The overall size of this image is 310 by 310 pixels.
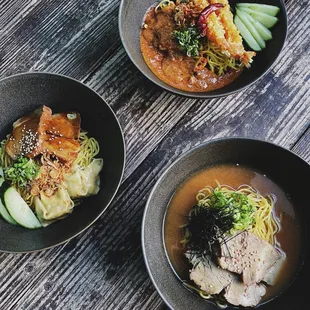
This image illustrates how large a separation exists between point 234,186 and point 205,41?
1.02 metres

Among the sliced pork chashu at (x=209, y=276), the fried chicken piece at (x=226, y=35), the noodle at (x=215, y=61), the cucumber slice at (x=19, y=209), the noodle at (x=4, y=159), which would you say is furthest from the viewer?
the noodle at (x=215, y=61)

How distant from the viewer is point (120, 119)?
12.7 feet

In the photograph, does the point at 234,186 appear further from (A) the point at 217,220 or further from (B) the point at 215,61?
(B) the point at 215,61

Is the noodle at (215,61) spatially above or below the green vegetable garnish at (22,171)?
below

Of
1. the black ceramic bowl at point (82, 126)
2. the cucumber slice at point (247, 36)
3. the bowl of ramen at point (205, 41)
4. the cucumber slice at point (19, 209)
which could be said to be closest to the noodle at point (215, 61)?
the bowl of ramen at point (205, 41)

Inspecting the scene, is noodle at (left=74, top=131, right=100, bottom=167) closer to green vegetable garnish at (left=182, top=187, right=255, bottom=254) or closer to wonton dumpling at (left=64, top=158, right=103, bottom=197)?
wonton dumpling at (left=64, top=158, right=103, bottom=197)

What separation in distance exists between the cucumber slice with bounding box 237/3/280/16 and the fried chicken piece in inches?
7.3

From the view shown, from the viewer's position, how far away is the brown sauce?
3908 millimetres

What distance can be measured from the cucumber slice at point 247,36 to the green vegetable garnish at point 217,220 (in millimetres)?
1033

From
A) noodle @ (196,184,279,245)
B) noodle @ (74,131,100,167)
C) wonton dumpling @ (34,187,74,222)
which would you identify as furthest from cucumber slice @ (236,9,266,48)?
wonton dumpling @ (34,187,74,222)

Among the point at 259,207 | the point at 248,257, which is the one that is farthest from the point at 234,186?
the point at 248,257

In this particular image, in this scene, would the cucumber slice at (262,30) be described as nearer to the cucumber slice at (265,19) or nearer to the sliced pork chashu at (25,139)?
the cucumber slice at (265,19)

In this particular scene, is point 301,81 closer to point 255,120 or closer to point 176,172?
point 255,120

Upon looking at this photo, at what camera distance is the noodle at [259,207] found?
361 centimetres
